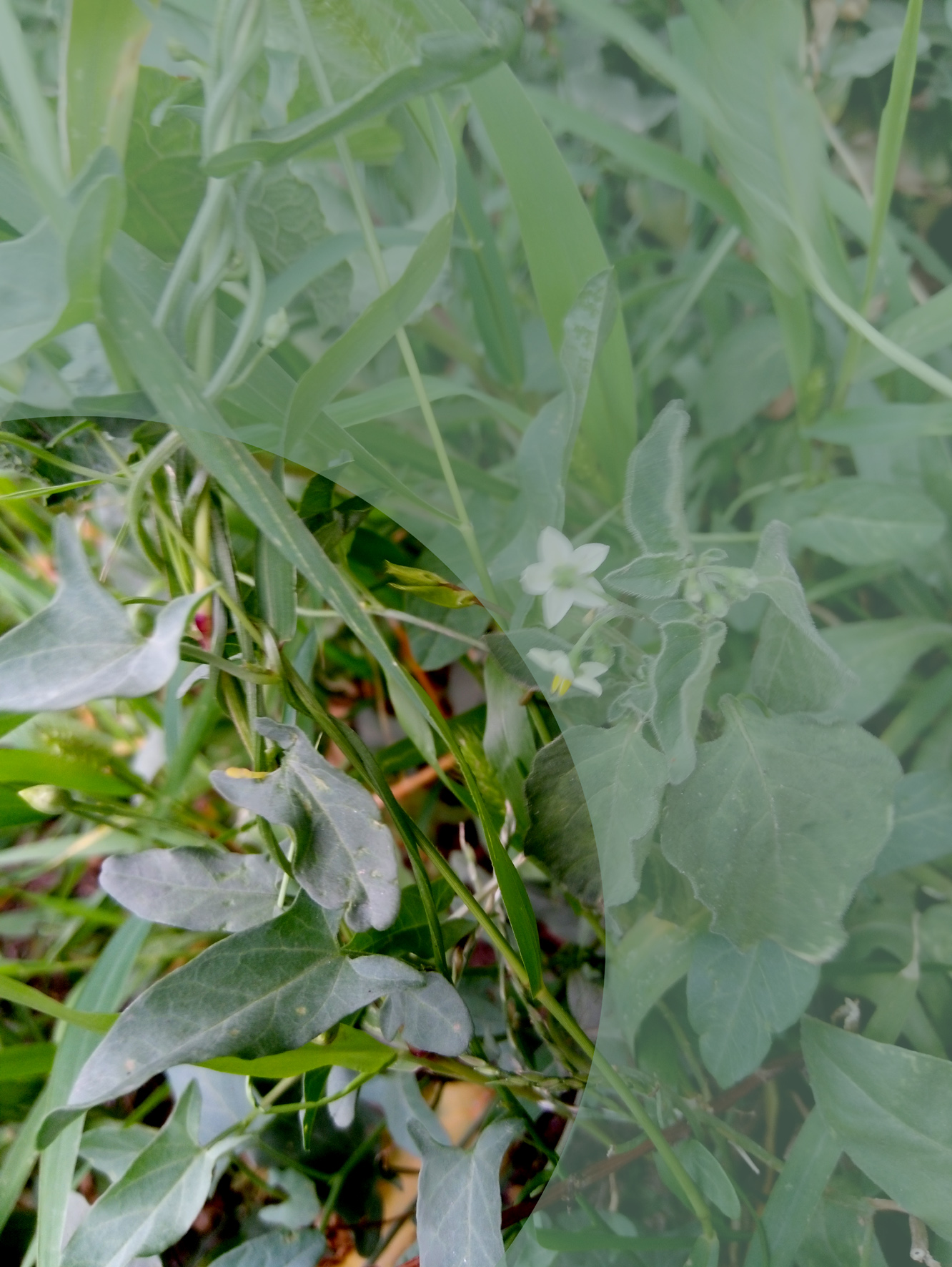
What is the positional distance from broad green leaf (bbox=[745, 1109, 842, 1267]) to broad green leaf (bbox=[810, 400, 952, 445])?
0.28 metres

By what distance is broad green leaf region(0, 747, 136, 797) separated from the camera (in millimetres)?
439

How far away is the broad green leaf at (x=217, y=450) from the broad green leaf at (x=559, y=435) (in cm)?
6

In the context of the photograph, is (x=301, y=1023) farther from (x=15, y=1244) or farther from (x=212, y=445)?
(x=15, y=1244)

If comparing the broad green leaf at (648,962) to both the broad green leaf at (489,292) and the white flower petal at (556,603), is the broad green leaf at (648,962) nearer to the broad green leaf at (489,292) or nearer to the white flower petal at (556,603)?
the white flower petal at (556,603)

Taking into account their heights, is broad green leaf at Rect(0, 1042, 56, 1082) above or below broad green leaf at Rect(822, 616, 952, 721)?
below

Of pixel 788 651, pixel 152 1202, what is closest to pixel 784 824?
pixel 788 651

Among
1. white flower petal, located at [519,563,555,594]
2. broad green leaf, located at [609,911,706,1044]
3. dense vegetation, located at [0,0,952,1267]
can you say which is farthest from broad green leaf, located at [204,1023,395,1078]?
white flower petal, located at [519,563,555,594]

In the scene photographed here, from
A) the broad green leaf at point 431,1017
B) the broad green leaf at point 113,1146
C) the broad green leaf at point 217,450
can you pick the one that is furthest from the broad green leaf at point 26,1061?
the broad green leaf at point 217,450

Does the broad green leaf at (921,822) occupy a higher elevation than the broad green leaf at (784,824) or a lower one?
lower

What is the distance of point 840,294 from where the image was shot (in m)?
0.33

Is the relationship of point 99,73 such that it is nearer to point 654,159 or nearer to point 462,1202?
point 654,159

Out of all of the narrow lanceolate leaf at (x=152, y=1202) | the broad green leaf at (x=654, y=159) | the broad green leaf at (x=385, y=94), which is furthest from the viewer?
the narrow lanceolate leaf at (x=152, y=1202)

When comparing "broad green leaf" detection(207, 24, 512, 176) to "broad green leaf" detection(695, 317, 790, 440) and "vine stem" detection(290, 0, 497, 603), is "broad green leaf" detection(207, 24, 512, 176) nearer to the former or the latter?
"vine stem" detection(290, 0, 497, 603)

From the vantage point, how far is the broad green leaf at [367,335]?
0.85 ft
